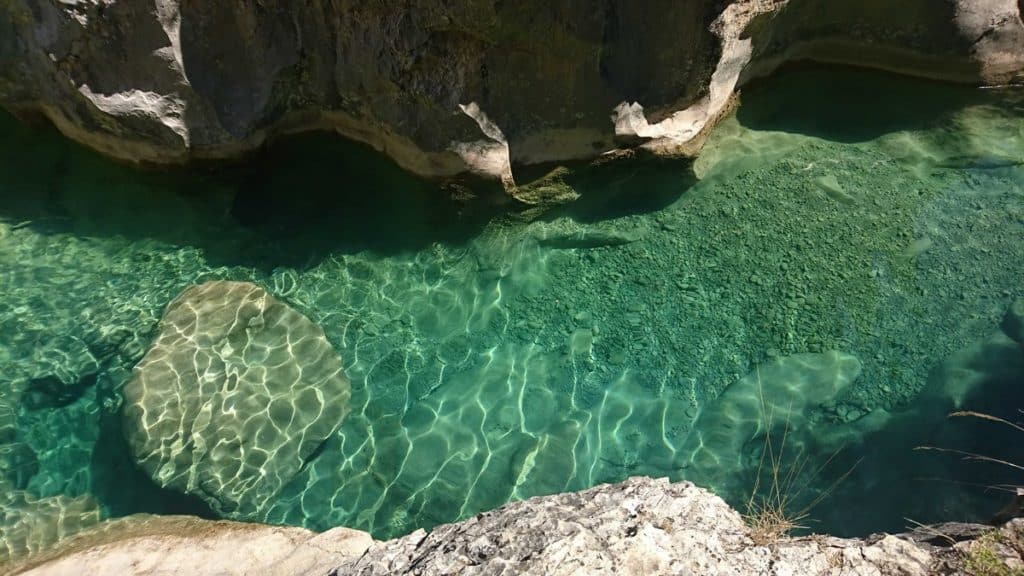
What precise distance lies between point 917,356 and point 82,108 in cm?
725

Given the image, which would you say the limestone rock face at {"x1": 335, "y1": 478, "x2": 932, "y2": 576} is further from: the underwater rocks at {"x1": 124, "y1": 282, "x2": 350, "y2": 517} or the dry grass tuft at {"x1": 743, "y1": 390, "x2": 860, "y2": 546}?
the underwater rocks at {"x1": 124, "y1": 282, "x2": 350, "y2": 517}

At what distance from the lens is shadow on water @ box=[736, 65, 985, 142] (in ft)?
20.9

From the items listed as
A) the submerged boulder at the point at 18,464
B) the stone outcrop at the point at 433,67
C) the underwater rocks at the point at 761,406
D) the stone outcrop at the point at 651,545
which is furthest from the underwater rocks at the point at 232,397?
the underwater rocks at the point at 761,406

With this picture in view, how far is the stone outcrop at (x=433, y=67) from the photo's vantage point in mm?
5489

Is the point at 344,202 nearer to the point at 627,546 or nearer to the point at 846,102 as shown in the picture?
the point at 627,546

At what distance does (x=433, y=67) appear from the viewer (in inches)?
218

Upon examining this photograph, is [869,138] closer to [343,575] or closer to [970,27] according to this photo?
[970,27]

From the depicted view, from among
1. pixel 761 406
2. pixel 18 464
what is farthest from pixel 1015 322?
pixel 18 464

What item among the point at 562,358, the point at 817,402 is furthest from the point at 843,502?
the point at 562,358

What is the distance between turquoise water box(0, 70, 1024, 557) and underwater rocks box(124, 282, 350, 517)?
0.54 feet

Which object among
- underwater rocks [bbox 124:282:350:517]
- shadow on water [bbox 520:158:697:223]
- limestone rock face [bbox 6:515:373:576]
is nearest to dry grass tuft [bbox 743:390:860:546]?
shadow on water [bbox 520:158:697:223]

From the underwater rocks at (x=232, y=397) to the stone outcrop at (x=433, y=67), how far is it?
1.73m

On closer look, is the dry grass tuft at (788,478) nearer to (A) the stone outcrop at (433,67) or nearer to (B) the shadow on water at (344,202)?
(A) the stone outcrop at (433,67)

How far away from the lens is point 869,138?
20.5ft
